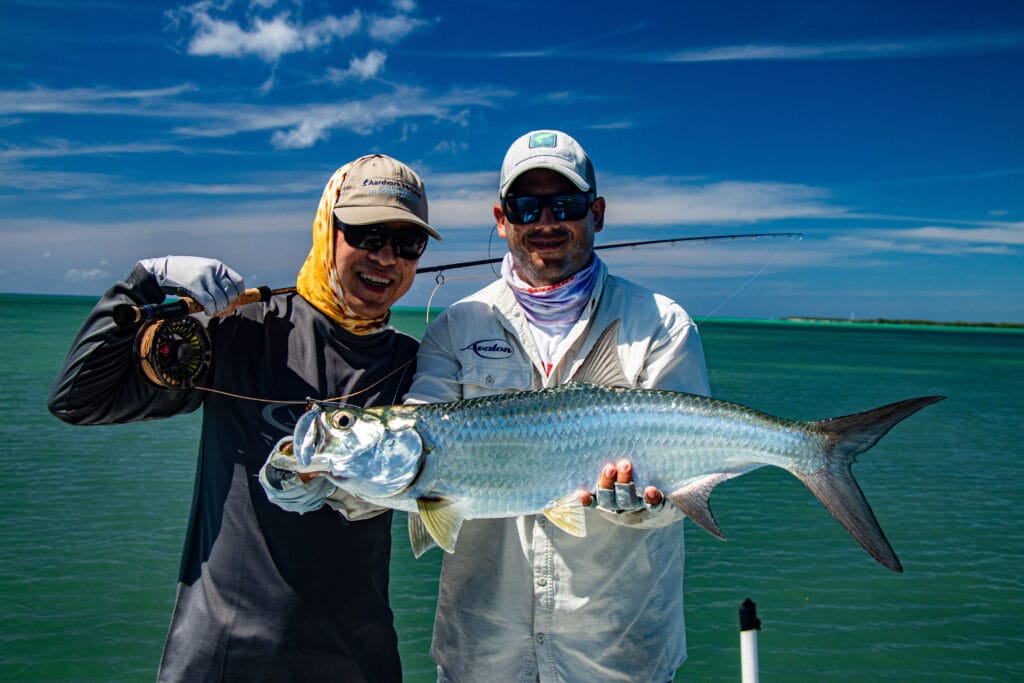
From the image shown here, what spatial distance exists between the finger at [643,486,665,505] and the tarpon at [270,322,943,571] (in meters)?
0.06

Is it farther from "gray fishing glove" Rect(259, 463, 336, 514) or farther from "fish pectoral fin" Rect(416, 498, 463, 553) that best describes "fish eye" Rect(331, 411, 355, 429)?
"fish pectoral fin" Rect(416, 498, 463, 553)

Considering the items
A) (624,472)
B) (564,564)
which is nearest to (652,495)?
(624,472)

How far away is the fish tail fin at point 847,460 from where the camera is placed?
3.26 metres

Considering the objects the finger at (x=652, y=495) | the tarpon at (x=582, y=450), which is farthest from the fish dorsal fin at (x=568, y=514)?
the finger at (x=652, y=495)

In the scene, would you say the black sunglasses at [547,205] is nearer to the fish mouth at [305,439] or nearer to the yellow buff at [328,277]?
the yellow buff at [328,277]

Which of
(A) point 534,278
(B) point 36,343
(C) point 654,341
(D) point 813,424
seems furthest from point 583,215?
(B) point 36,343

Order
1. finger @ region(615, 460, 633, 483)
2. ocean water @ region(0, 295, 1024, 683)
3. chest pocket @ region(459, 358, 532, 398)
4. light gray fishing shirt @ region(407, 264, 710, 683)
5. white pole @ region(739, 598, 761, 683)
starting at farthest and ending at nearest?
ocean water @ region(0, 295, 1024, 683) < white pole @ region(739, 598, 761, 683) < chest pocket @ region(459, 358, 532, 398) < light gray fishing shirt @ region(407, 264, 710, 683) < finger @ region(615, 460, 633, 483)

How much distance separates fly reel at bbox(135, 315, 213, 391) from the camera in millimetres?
3119

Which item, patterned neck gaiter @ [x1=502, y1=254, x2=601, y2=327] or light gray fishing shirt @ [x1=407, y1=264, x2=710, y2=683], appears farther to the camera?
patterned neck gaiter @ [x1=502, y1=254, x2=601, y2=327]

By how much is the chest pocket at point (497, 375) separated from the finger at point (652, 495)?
0.79 metres

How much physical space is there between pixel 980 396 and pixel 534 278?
114 feet

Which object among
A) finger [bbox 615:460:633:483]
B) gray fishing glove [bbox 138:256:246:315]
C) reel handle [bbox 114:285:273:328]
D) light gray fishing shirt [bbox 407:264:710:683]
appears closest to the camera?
reel handle [bbox 114:285:273:328]

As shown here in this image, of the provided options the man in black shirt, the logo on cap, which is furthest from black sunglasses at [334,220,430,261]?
the logo on cap

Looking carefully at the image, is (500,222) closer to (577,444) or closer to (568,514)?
(577,444)
